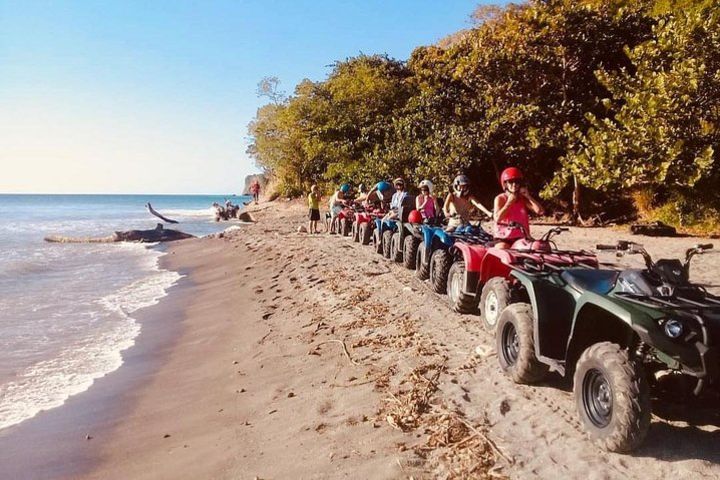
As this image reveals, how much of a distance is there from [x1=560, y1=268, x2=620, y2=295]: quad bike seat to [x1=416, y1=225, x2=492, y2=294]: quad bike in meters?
2.69

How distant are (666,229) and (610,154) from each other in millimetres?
2602

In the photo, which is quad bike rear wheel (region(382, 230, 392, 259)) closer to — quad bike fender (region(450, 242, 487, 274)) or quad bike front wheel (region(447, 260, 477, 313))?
quad bike front wheel (region(447, 260, 477, 313))

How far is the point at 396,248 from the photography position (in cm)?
1066

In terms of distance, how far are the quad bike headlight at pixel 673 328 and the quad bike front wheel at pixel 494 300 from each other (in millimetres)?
2177

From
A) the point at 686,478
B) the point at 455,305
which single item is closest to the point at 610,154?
the point at 455,305

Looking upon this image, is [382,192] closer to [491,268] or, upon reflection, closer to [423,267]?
[423,267]

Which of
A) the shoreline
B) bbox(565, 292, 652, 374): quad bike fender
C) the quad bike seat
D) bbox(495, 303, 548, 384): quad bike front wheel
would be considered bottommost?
the shoreline

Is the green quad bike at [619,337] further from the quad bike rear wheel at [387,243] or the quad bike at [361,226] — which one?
the quad bike at [361,226]

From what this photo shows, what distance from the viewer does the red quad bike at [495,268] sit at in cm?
508

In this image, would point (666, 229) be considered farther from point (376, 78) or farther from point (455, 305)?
point (376, 78)

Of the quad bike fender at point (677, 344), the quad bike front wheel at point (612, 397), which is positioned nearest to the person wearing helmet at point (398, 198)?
the quad bike front wheel at point (612, 397)

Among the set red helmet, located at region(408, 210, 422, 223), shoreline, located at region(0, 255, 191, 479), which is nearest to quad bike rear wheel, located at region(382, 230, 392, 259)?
red helmet, located at region(408, 210, 422, 223)

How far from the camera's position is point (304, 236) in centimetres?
1742

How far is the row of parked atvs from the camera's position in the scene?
10.0 feet
